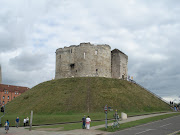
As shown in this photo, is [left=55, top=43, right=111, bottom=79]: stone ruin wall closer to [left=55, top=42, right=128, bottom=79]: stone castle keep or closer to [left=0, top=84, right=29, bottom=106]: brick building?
[left=55, top=42, right=128, bottom=79]: stone castle keep

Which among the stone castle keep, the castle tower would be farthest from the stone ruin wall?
the castle tower

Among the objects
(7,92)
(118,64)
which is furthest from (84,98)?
(7,92)

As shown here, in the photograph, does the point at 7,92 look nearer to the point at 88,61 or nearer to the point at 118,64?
the point at 88,61

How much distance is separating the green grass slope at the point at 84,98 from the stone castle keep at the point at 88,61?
523cm

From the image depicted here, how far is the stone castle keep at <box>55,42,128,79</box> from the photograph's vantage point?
6258 cm

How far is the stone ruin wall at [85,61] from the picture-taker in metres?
62.5

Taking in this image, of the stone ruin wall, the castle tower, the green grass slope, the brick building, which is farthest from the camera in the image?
the brick building

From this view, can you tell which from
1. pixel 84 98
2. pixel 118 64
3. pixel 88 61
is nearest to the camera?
pixel 84 98

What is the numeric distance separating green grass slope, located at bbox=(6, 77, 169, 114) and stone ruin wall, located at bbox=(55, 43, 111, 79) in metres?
5.02

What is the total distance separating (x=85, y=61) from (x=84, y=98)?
720 inches

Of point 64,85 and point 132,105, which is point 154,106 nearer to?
point 132,105

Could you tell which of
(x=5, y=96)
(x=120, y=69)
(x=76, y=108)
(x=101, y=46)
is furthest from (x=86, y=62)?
(x=5, y=96)

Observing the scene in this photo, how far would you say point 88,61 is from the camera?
62.7 metres

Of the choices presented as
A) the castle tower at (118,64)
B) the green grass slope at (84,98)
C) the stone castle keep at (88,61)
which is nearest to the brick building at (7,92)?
the stone castle keep at (88,61)
